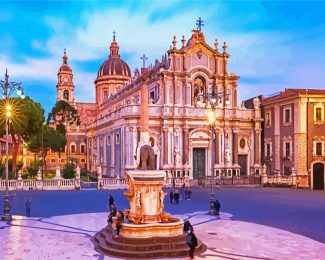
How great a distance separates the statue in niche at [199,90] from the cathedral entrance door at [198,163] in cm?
559

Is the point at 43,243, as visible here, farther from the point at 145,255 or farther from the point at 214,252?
the point at 214,252

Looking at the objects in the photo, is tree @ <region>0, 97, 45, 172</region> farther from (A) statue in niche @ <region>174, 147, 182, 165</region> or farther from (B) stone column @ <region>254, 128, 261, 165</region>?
(B) stone column @ <region>254, 128, 261, 165</region>

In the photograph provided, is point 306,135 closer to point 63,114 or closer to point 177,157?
point 177,157

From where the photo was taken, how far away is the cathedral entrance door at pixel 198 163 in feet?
153

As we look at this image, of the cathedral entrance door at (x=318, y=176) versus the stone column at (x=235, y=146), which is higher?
the stone column at (x=235, y=146)

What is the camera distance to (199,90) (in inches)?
1896

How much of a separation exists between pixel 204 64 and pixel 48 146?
2938 cm

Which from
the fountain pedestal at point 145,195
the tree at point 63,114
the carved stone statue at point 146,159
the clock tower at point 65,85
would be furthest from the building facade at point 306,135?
the clock tower at point 65,85

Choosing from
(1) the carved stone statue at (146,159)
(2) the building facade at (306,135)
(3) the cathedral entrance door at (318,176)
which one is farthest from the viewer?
(3) the cathedral entrance door at (318,176)

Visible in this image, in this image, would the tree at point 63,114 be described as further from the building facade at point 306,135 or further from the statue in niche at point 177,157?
the building facade at point 306,135

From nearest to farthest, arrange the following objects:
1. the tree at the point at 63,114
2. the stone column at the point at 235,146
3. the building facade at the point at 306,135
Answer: the building facade at the point at 306,135, the stone column at the point at 235,146, the tree at the point at 63,114

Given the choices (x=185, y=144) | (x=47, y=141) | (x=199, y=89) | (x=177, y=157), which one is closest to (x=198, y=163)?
(x=185, y=144)

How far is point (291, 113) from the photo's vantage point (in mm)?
44000

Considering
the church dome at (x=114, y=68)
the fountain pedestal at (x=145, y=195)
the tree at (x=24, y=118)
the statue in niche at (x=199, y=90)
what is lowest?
the fountain pedestal at (x=145, y=195)
